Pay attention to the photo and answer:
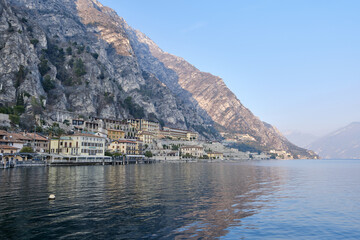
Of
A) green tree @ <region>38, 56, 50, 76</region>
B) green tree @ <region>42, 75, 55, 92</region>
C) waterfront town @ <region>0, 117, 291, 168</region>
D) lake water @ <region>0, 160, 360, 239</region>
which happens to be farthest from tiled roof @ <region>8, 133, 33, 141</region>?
green tree @ <region>38, 56, 50, 76</region>

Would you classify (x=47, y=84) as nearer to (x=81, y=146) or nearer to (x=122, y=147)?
(x=122, y=147)

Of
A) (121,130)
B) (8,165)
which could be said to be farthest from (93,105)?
(8,165)

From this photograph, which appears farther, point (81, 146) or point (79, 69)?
point (79, 69)

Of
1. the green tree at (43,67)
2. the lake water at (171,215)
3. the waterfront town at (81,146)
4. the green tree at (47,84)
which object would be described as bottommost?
the lake water at (171,215)

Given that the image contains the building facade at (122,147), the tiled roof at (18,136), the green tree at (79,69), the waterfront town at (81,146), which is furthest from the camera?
the green tree at (79,69)

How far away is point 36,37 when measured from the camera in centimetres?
19212

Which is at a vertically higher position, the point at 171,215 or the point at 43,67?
the point at 43,67

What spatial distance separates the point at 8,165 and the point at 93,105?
101176 millimetres

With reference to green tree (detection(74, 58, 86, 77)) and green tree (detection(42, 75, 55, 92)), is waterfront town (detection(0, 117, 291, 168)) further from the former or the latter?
green tree (detection(74, 58, 86, 77))

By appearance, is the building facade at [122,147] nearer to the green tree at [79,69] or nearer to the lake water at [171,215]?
the green tree at [79,69]

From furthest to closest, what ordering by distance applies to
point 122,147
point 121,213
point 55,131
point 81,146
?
point 122,147, point 55,131, point 81,146, point 121,213

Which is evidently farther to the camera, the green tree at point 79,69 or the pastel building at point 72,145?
the green tree at point 79,69

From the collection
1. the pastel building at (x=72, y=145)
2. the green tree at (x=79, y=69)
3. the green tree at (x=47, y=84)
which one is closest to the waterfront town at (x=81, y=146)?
the pastel building at (x=72, y=145)

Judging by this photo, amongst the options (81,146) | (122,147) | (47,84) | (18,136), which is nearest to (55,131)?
(81,146)
